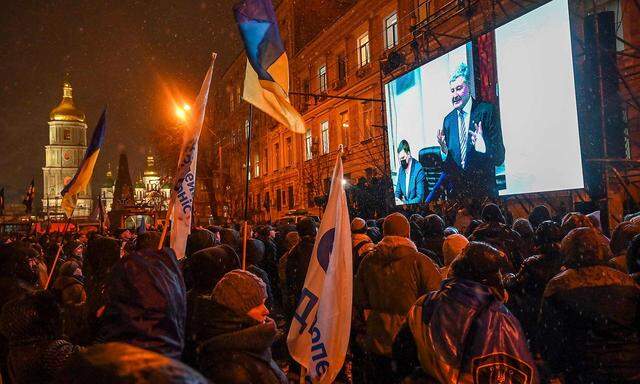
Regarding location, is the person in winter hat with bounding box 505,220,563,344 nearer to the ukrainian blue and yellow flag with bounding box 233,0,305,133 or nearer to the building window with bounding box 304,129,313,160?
the ukrainian blue and yellow flag with bounding box 233,0,305,133

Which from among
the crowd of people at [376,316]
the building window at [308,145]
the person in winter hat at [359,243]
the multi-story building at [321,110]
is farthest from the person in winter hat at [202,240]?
the building window at [308,145]

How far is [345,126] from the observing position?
30.5m

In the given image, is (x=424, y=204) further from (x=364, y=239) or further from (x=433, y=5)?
(x=364, y=239)

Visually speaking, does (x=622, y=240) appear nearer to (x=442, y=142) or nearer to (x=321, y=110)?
(x=442, y=142)

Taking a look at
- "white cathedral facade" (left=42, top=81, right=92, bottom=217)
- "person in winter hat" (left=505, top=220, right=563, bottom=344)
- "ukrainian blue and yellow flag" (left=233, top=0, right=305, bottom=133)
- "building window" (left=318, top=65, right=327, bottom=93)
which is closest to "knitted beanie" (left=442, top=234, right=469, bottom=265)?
"person in winter hat" (left=505, top=220, right=563, bottom=344)

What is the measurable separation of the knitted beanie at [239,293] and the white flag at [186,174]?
5.66 ft

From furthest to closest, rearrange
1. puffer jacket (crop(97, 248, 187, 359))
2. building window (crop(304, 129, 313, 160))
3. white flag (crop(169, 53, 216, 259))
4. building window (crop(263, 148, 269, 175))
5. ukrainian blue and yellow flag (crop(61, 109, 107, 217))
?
building window (crop(263, 148, 269, 175))
building window (crop(304, 129, 313, 160))
ukrainian blue and yellow flag (crop(61, 109, 107, 217))
white flag (crop(169, 53, 216, 259))
puffer jacket (crop(97, 248, 187, 359))

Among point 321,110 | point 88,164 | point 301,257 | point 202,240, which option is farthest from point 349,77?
point 202,240

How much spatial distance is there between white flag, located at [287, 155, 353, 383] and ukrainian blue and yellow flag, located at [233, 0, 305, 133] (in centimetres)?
160

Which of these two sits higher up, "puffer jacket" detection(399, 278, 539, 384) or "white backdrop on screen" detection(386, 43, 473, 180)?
"white backdrop on screen" detection(386, 43, 473, 180)

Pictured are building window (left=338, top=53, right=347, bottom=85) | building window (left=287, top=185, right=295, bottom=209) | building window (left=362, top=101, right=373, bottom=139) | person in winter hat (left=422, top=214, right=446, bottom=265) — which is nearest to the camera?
person in winter hat (left=422, top=214, right=446, bottom=265)

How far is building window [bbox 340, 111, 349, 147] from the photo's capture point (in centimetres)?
3030

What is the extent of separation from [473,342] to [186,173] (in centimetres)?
295

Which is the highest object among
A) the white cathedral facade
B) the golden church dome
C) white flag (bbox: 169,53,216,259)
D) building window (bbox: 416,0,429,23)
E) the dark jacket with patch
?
the golden church dome
